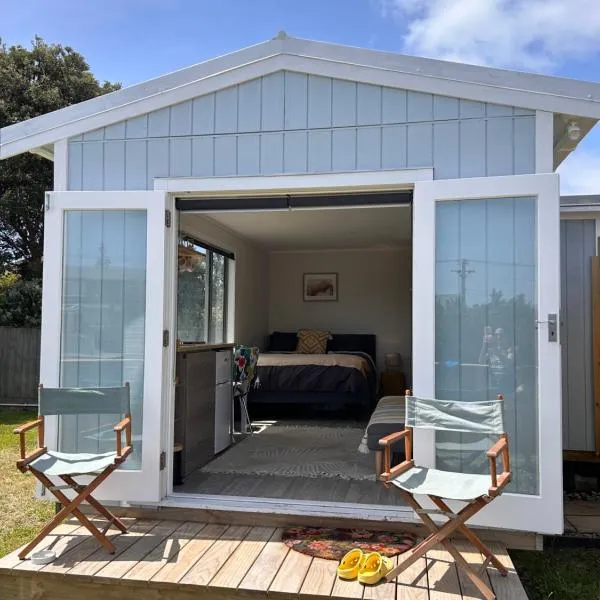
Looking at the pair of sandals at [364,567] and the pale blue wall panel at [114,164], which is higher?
the pale blue wall panel at [114,164]

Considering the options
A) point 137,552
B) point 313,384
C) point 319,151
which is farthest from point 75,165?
point 313,384

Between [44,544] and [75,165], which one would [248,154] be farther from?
[44,544]

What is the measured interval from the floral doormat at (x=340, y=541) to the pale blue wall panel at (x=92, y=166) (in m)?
2.48

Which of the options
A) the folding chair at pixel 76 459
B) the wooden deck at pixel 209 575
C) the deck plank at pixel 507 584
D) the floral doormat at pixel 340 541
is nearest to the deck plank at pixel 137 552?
the wooden deck at pixel 209 575

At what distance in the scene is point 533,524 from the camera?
3.14m

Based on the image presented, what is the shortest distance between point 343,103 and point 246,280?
5.23m

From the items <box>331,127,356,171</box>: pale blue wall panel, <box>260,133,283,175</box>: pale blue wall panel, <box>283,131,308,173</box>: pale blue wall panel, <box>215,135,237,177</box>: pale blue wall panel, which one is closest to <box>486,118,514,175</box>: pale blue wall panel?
<box>331,127,356,171</box>: pale blue wall panel

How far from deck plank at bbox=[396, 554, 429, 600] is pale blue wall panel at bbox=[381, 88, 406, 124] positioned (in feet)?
8.01

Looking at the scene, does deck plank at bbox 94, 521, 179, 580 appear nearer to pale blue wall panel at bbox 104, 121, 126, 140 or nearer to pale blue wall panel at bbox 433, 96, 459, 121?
pale blue wall panel at bbox 104, 121, 126, 140

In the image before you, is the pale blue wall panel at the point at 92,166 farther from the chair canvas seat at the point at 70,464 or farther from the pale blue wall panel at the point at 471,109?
the pale blue wall panel at the point at 471,109

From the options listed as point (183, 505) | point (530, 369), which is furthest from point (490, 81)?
point (183, 505)

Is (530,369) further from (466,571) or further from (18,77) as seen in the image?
(18,77)

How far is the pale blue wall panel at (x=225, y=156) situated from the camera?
3.65 meters

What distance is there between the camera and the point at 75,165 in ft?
12.6
